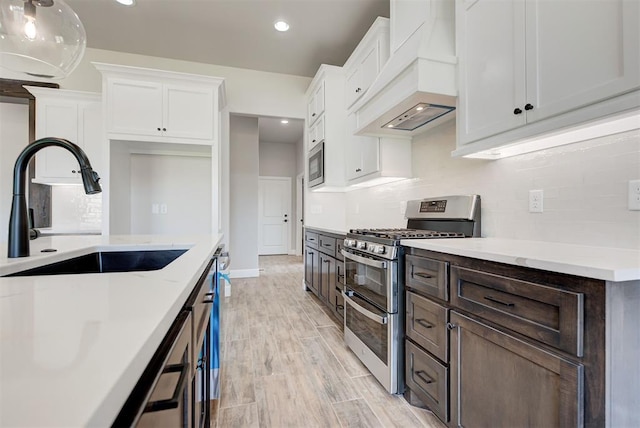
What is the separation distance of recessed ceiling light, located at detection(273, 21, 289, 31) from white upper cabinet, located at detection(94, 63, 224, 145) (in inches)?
32.4

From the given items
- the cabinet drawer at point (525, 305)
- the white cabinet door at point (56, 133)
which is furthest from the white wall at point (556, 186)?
the white cabinet door at point (56, 133)

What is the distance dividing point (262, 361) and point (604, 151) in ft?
7.54

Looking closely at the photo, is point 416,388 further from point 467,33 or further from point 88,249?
point 467,33

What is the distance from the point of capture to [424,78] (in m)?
1.78

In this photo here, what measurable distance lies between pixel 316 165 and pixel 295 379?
2517 millimetres

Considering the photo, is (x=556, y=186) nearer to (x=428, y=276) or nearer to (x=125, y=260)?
(x=428, y=276)

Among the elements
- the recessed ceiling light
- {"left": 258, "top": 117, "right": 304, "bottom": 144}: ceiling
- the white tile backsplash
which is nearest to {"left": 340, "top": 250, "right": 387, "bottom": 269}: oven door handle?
the recessed ceiling light

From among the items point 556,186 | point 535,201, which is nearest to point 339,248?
point 535,201

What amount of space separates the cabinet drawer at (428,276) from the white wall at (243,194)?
140 inches

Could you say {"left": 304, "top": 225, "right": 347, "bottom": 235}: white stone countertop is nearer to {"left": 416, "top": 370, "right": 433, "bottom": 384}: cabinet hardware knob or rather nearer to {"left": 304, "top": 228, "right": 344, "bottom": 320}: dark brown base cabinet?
{"left": 304, "top": 228, "right": 344, "bottom": 320}: dark brown base cabinet

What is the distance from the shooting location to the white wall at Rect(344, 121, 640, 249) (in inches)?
51.9

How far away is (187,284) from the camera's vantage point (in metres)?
0.71

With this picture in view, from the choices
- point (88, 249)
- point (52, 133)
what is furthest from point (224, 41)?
point (88, 249)

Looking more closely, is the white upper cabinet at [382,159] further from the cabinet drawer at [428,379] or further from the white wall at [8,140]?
the white wall at [8,140]
